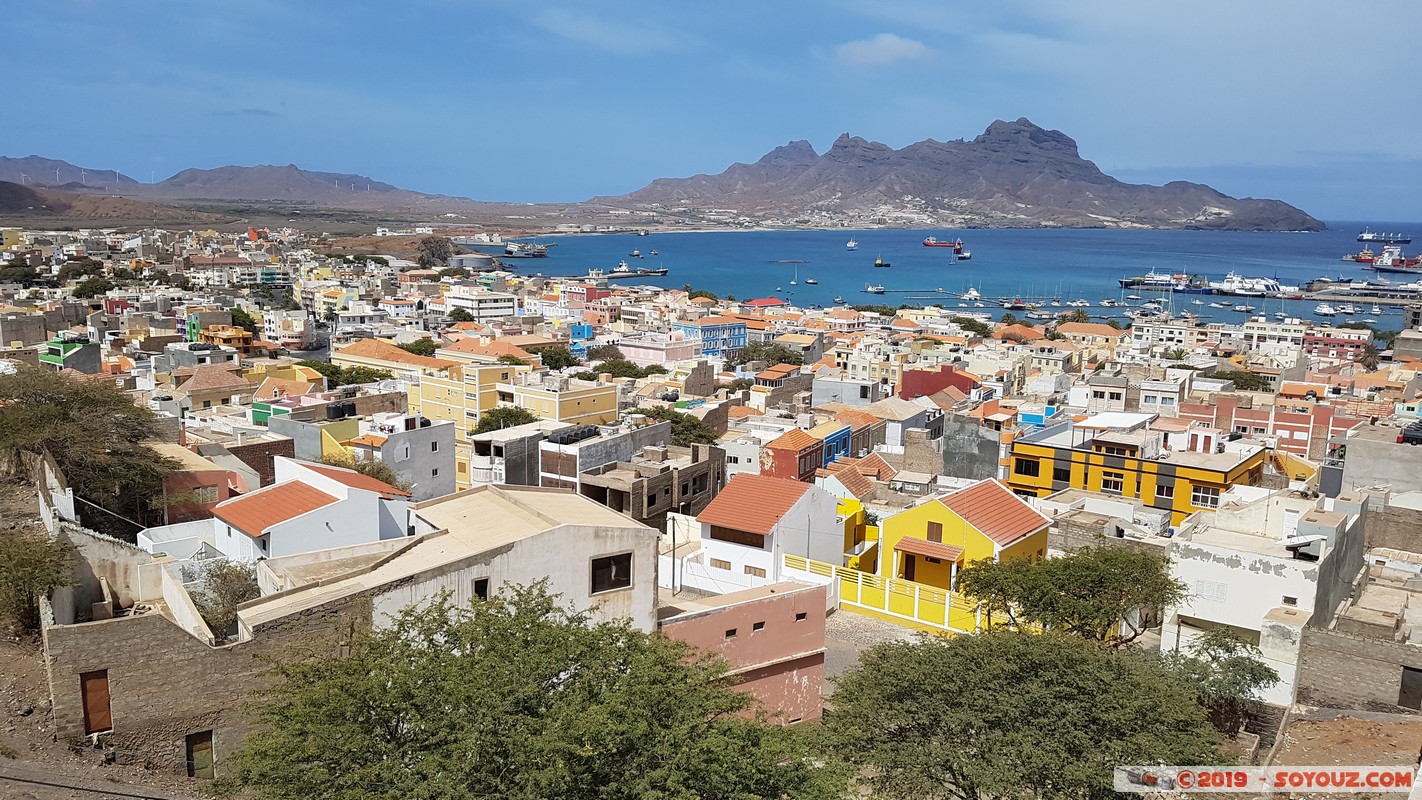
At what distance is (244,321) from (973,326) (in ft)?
173

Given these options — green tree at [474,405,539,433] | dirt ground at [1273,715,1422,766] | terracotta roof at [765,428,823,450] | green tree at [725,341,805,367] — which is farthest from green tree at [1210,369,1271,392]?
dirt ground at [1273,715,1422,766]

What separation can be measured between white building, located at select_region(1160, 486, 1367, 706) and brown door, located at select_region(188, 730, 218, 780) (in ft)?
44.7

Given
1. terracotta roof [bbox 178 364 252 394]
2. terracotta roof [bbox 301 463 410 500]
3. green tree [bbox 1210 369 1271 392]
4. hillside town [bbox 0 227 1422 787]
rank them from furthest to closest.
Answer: green tree [bbox 1210 369 1271 392]
terracotta roof [bbox 178 364 252 394]
terracotta roof [bbox 301 463 410 500]
hillside town [bbox 0 227 1422 787]

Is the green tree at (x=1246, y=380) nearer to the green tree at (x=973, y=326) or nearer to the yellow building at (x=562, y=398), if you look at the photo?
the green tree at (x=973, y=326)

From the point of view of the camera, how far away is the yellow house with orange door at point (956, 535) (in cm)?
1906

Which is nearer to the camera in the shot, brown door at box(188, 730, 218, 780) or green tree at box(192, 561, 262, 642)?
brown door at box(188, 730, 218, 780)

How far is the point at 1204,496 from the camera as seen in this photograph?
2702cm

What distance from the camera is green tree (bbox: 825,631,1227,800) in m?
10.4

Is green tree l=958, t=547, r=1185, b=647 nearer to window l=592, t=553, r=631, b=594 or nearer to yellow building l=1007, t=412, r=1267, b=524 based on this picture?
window l=592, t=553, r=631, b=594

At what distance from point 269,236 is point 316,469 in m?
167

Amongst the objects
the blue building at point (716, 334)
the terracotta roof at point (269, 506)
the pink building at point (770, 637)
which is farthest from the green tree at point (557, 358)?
the pink building at point (770, 637)

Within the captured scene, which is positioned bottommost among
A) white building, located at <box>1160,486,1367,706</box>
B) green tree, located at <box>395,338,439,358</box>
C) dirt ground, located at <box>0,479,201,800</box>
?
green tree, located at <box>395,338,439,358</box>

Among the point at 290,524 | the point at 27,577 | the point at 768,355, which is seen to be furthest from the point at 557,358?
the point at 27,577

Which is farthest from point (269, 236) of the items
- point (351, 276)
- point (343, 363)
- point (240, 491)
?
point (240, 491)
